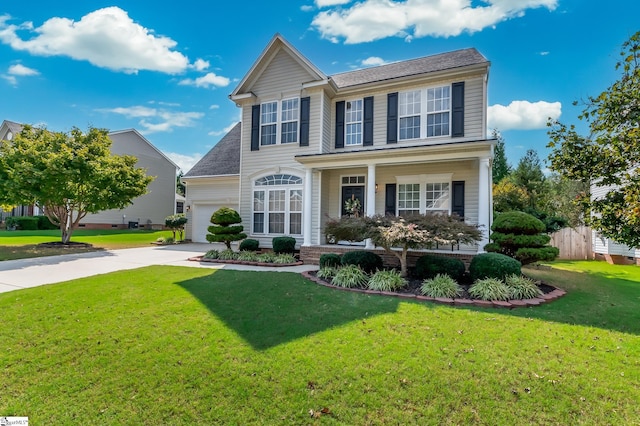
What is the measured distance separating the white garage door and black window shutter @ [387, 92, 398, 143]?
10.8 m

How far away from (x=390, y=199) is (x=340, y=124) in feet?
12.5

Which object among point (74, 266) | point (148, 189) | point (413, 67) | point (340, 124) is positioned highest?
point (413, 67)

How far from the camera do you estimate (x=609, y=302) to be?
253 inches

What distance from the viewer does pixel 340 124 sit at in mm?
13219

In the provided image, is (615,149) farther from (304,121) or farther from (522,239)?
(304,121)

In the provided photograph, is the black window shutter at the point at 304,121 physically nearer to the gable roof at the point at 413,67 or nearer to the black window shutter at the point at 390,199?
the gable roof at the point at 413,67

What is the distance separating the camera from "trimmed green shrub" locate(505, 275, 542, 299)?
654 cm

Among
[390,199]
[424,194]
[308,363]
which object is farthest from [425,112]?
[308,363]

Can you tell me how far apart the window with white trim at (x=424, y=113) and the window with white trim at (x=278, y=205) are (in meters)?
4.77

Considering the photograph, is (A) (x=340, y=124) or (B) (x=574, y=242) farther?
(B) (x=574, y=242)

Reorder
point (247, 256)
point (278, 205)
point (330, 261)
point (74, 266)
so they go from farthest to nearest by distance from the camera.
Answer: point (278, 205), point (247, 256), point (74, 266), point (330, 261)

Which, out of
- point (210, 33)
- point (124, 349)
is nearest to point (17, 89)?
point (210, 33)

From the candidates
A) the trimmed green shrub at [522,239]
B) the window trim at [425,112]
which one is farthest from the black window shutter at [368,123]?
the trimmed green shrub at [522,239]

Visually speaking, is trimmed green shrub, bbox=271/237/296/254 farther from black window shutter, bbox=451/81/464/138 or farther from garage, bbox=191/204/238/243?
black window shutter, bbox=451/81/464/138
